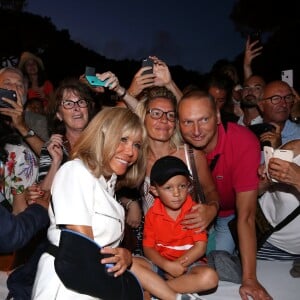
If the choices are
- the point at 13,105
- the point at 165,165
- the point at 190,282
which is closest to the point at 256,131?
the point at 165,165

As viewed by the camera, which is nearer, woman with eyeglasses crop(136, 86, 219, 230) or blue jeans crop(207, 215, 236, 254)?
woman with eyeglasses crop(136, 86, 219, 230)

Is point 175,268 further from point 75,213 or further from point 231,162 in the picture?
point 75,213

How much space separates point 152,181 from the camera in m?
2.91

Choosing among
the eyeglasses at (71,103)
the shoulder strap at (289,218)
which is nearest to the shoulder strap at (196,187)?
the shoulder strap at (289,218)

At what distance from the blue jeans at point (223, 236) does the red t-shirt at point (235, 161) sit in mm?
292

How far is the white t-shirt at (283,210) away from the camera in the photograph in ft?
9.93

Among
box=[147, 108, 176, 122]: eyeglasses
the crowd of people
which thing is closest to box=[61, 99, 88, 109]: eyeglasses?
the crowd of people

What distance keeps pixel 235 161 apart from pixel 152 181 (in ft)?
2.15

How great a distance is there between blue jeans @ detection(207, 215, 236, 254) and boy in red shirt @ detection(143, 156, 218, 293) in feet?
2.00

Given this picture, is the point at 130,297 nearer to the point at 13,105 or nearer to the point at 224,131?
the point at 224,131

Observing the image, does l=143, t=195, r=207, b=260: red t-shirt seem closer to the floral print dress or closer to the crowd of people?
the crowd of people

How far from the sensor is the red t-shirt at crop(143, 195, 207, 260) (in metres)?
2.88

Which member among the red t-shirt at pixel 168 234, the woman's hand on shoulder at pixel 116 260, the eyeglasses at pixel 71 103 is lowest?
the red t-shirt at pixel 168 234

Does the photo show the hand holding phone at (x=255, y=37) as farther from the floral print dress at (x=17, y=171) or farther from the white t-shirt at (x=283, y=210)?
the floral print dress at (x=17, y=171)
